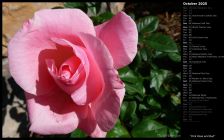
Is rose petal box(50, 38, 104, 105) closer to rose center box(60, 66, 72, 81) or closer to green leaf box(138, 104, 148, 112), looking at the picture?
rose center box(60, 66, 72, 81)

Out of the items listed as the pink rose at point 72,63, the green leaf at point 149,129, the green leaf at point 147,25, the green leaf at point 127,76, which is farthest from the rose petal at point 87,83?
the green leaf at point 147,25

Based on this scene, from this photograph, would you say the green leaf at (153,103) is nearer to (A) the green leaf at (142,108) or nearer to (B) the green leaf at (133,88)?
(A) the green leaf at (142,108)

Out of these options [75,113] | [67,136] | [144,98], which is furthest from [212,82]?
[75,113]

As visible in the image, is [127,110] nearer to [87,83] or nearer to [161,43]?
[161,43]

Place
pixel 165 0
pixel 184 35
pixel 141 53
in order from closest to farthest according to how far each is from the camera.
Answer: pixel 141 53
pixel 184 35
pixel 165 0

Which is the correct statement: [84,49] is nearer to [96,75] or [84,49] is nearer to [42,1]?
[96,75]

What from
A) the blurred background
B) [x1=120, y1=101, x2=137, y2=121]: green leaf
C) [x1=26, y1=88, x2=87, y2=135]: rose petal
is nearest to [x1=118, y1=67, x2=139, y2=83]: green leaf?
the blurred background
